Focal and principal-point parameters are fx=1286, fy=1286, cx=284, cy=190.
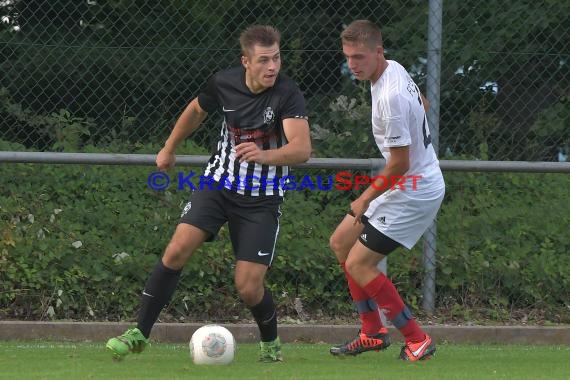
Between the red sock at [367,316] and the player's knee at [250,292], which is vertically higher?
the red sock at [367,316]

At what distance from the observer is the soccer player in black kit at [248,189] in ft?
22.8

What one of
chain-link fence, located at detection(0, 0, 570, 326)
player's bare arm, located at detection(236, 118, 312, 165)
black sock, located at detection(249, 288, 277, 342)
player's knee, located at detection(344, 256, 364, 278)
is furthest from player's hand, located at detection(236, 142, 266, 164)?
chain-link fence, located at detection(0, 0, 570, 326)

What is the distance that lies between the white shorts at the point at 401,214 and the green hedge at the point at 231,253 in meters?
2.11

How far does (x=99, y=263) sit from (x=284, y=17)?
240cm

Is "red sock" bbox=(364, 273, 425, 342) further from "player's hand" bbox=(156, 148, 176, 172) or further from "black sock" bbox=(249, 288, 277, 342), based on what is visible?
"player's hand" bbox=(156, 148, 176, 172)

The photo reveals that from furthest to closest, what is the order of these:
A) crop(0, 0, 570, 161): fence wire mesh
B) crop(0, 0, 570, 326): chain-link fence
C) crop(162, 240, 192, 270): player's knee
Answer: crop(0, 0, 570, 161): fence wire mesh, crop(0, 0, 570, 326): chain-link fence, crop(162, 240, 192, 270): player's knee

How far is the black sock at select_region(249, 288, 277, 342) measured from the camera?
23.4 ft

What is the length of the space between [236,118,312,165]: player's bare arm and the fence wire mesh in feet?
9.54

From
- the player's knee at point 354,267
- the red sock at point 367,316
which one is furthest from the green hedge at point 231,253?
the player's knee at point 354,267

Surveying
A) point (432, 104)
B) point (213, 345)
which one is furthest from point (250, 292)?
point (432, 104)

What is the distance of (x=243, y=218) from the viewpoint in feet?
23.1

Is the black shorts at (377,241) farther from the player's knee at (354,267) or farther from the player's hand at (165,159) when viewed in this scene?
the player's hand at (165,159)

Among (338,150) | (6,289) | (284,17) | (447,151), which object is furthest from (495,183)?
(6,289)

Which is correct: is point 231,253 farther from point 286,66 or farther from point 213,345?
point 213,345
